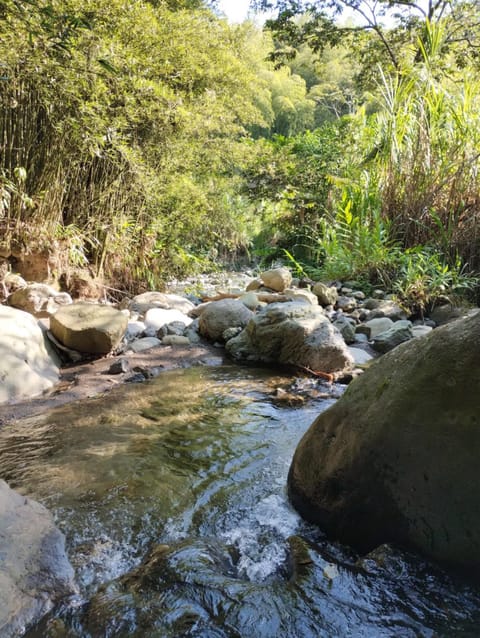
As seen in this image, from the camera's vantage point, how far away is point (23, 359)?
3277mm

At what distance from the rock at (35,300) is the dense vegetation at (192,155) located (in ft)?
1.74

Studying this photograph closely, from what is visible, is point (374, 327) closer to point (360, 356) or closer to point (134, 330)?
point (360, 356)

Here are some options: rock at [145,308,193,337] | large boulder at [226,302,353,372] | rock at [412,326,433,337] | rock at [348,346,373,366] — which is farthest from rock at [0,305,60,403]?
rock at [412,326,433,337]

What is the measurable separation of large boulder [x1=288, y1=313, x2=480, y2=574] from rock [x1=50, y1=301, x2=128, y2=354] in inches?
99.0

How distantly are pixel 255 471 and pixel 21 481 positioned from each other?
105 cm

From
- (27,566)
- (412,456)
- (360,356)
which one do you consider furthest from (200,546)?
(360,356)

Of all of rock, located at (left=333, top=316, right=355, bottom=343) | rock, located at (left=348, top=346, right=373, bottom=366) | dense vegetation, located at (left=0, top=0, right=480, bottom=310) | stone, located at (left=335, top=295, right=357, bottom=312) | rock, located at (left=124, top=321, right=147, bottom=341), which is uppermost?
dense vegetation, located at (left=0, top=0, right=480, bottom=310)

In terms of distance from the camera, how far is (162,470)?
218 centimetres

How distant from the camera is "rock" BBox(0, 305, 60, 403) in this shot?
3105 millimetres

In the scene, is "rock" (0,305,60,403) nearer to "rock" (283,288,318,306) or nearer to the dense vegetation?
the dense vegetation

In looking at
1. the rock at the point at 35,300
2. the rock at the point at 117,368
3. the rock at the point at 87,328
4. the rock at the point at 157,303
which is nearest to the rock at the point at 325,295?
the rock at the point at 157,303

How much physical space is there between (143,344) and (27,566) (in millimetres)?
3034

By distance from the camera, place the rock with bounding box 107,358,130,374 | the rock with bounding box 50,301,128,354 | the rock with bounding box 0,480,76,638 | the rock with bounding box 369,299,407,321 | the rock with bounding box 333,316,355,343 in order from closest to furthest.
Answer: the rock with bounding box 0,480,76,638 → the rock with bounding box 107,358,130,374 → the rock with bounding box 50,301,128,354 → the rock with bounding box 333,316,355,343 → the rock with bounding box 369,299,407,321

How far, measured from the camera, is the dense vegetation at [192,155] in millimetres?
4223
